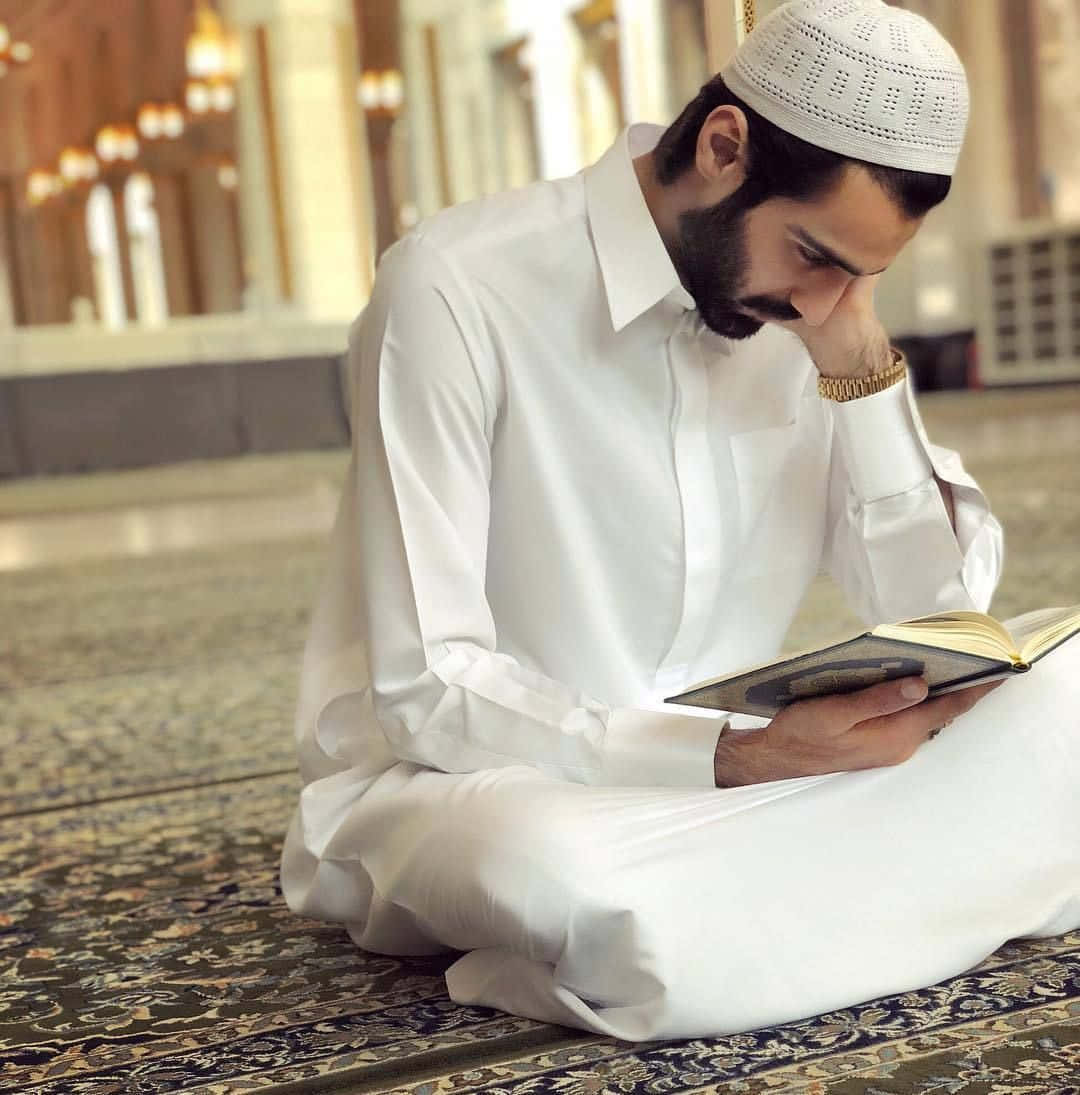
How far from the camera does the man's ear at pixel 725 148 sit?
5.28 ft

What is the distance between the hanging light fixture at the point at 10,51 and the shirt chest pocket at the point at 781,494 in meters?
12.2

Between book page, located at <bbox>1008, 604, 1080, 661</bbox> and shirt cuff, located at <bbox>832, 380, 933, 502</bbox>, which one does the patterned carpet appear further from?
shirt cuff, located at <bbox>832, 380, 933, 502</bbox>

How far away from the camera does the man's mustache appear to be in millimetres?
1642

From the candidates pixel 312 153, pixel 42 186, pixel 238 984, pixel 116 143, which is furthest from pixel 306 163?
pixel 238 984

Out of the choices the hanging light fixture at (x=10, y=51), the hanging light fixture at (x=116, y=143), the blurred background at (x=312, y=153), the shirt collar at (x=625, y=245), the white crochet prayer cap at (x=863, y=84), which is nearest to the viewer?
the white crochet prayer cap at (x=863, y=84)

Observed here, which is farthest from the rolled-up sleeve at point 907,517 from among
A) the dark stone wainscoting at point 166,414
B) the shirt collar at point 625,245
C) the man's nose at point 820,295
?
the dark stone wainscoting at point 166,414

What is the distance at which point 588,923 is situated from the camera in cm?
145

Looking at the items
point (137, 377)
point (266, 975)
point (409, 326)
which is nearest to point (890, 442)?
point (409, 326)

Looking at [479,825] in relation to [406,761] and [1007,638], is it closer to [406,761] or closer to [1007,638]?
[406,761]

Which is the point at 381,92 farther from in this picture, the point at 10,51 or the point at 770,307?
the point at 770,307

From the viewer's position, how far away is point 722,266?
5.39 feet

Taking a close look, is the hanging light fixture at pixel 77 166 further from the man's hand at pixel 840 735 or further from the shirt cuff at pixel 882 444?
the man's hand at pixel 840 735

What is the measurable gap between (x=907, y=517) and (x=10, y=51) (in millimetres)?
12413

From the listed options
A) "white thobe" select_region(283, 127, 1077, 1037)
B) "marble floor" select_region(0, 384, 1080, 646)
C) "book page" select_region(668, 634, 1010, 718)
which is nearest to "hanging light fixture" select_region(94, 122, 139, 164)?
"marble floor" select_region(0, 384, 1080, 646)
